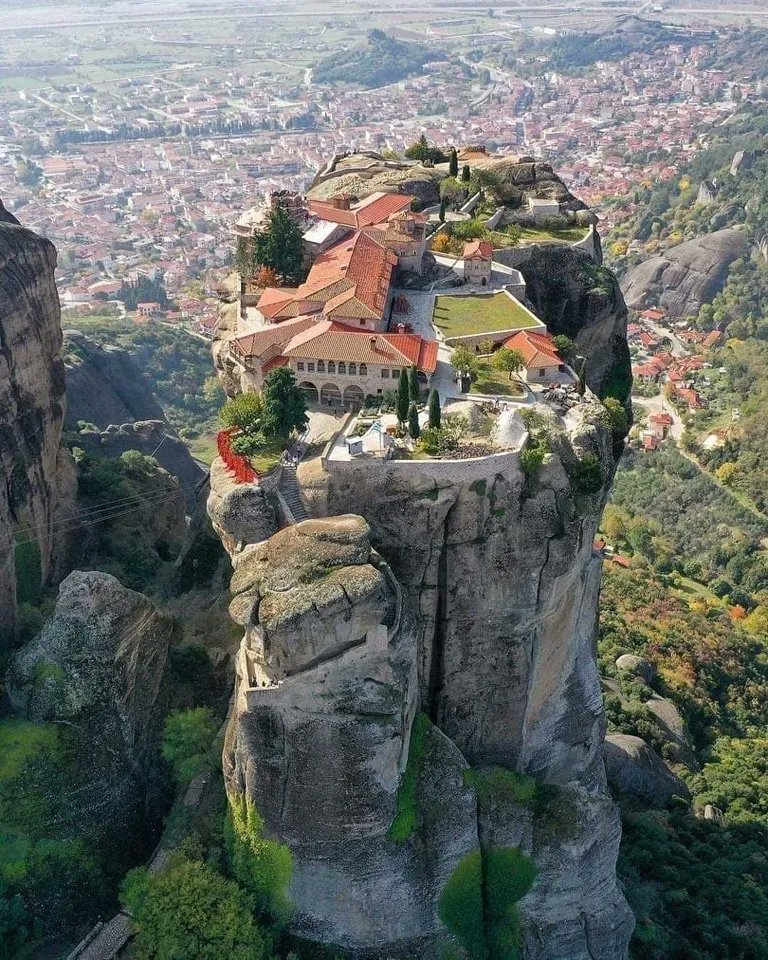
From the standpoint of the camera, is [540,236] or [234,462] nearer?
[234,462]

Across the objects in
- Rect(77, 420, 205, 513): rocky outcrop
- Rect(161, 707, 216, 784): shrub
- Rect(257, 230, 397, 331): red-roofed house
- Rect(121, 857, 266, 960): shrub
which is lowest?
Rect(77, 420, 205, 513): rocky outcrop

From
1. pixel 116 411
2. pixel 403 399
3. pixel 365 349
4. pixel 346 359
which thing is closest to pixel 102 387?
pixel 116 411

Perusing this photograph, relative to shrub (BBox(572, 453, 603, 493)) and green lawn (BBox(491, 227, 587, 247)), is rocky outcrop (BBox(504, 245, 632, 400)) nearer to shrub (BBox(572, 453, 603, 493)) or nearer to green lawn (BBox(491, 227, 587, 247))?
green lawn (BBox(491, 227, 587, 247))

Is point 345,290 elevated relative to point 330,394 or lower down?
elevated

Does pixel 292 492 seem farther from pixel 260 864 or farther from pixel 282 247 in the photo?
pixel 282 247

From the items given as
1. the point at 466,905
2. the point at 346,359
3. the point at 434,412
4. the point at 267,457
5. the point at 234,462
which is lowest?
the point at 466,905

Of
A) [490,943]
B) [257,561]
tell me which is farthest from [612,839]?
[257,561]

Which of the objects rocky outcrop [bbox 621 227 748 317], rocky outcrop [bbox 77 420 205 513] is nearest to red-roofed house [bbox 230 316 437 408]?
rocky outcrop [bbox 77 420 205 513]

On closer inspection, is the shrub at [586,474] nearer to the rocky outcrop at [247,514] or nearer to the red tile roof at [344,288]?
the rocky outcrop at [247,514]
